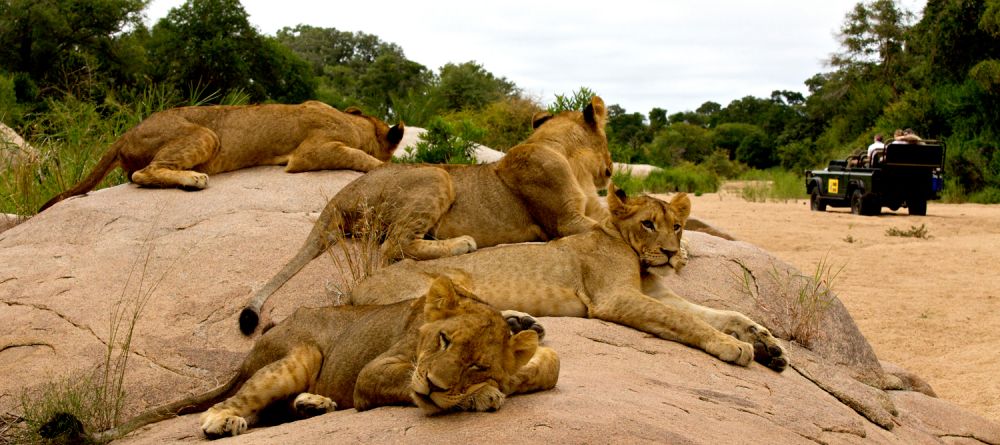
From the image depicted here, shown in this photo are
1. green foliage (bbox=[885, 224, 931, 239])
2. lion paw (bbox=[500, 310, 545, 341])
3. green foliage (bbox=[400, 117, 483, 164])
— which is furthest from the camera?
green foliage (bbox=[885, 224, 931, 239])

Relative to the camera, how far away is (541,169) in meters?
7.73

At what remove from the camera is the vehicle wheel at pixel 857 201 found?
2109cm

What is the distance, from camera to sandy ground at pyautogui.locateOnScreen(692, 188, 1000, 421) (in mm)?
9000

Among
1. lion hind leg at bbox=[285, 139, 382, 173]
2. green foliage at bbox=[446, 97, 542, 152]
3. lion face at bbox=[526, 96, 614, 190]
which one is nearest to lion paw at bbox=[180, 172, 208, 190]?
lion hind leg at bbox=[285, 139, 382, 173]

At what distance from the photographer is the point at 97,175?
364 inches

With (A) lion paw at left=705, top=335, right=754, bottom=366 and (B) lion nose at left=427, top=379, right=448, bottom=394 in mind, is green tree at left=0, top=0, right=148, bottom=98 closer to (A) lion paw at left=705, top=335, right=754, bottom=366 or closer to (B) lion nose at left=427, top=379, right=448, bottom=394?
(A) lion paw at left=705, top=335, right=754, bottom=366

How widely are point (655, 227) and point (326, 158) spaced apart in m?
3.86

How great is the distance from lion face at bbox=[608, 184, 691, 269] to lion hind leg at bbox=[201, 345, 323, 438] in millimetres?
2142

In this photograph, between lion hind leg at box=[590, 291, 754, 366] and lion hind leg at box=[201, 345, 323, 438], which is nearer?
lion hind leg at box=[201, 345, 323, 438]

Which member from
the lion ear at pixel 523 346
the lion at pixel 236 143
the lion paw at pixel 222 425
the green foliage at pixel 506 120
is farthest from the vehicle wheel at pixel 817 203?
the lion ear at pixel 523 346

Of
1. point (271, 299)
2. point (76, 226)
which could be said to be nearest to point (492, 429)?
point (271, 299)

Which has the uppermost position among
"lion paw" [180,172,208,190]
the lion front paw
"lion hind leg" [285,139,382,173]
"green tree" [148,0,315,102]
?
"green tree" [148,0,315,102]

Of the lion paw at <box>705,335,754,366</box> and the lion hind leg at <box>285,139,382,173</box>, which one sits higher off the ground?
the lion hind leg at <box>285,139,382,173</box>

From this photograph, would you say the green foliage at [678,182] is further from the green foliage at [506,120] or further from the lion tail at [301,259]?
the lion tail at [301,259]
